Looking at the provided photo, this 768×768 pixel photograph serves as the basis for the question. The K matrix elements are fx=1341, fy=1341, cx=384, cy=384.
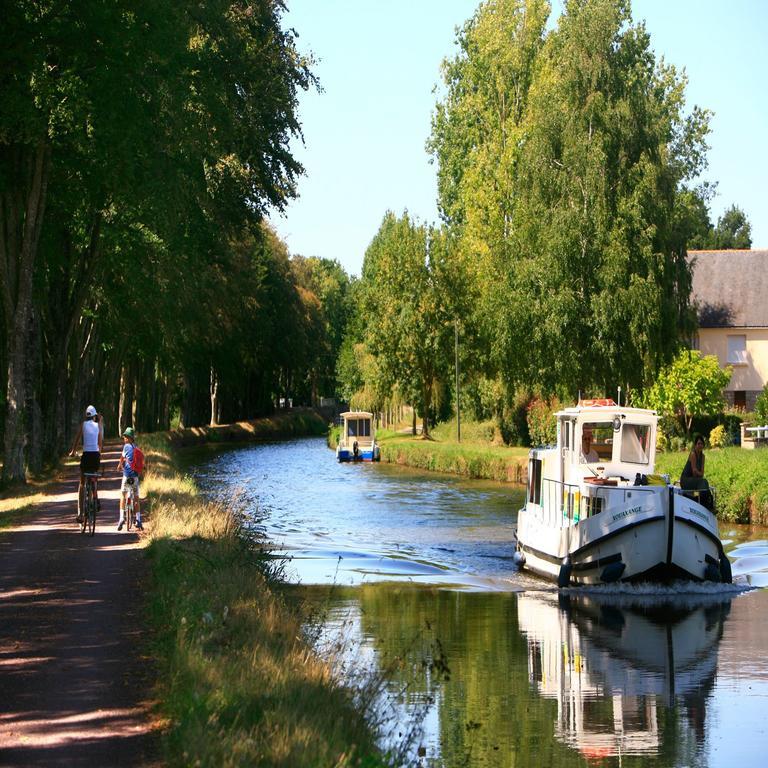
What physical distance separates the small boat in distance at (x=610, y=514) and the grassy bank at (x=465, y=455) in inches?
962

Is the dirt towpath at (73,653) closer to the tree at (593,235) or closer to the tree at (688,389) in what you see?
the tree at (593,235)

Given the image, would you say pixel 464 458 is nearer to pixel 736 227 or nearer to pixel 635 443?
pixel 635 443

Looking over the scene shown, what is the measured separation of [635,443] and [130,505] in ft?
36.9

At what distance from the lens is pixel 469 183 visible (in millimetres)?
66812

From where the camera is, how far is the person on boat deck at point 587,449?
28.5 metres

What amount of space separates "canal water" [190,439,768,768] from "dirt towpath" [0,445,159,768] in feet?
6.57

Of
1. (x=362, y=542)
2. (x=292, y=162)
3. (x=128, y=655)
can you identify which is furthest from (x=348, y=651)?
(x=292, y=162)

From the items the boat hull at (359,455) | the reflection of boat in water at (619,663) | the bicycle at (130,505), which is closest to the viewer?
the reflection of boat in water at (619,663)

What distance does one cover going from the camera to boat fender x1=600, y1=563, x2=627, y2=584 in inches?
995

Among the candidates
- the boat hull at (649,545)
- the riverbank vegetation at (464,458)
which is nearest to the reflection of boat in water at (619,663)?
the boat hull at (649,545)

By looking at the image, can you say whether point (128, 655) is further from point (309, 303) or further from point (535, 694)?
point (309, 303)

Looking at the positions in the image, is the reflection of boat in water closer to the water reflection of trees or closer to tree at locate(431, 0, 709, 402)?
the water reflection of trees

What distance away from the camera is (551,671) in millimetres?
18125

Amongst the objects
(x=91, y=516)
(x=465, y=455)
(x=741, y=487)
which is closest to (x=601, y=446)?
(x=741, y=487)
